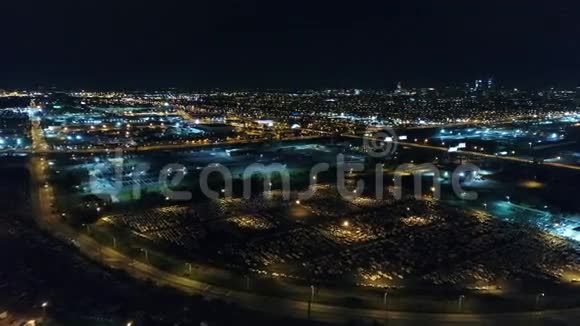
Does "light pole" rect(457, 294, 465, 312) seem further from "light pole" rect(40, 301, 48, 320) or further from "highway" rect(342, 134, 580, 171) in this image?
"highway" rect(342, 134, 580, 171)

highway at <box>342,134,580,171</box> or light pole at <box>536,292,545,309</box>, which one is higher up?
highway at <box>342,134,580,171</box>

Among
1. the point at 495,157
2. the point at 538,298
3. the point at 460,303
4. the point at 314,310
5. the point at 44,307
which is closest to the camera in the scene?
the point at 44,307

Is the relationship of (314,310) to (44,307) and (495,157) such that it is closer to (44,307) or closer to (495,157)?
(44,307)

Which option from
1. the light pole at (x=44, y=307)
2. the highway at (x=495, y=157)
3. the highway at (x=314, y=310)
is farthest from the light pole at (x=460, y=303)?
the highway at (x=495, y=157)

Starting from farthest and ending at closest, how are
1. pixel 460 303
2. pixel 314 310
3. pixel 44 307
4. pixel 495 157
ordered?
pixel 495 157 → pixel 460 303 → pixel 314 310 → pixel 44 307

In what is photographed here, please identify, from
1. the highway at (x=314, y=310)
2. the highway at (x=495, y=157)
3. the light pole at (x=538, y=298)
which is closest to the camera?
the highway at (x=314, y=310)

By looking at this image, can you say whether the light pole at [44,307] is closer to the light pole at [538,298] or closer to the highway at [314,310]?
the highway at [314,310]

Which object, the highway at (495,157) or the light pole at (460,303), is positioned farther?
the highway at (495,157)

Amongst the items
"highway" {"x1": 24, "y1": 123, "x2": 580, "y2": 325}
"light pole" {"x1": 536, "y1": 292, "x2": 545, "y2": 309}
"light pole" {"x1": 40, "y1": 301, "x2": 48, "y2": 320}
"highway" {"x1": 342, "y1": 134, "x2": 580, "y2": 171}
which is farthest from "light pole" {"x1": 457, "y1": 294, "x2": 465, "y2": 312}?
"highway" {"x1": 342, "y1": 134, "x2": 580, "y2": 171}

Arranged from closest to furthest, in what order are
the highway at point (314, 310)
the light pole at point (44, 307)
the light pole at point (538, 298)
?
the light pole at point (44, 307)
the highway at point (314, 310)
the light pole at point (538, 298)

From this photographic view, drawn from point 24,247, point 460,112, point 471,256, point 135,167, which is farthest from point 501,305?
point 460,112

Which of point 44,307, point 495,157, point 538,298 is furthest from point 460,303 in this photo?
point 495,157

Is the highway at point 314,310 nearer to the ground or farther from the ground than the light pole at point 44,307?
nearer to the ground

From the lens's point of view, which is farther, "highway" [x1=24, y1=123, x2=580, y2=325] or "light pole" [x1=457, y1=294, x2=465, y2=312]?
"light pole" [x1=457, y1=294, x2=465, y2=312]
